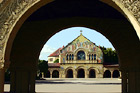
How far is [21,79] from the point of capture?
36.4 ft

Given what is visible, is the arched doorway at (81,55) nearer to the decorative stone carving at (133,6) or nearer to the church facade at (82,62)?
the church facade at (82,62)

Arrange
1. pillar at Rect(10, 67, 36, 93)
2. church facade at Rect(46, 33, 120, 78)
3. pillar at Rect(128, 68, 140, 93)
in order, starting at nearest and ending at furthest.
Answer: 1. pillar at Rect(128, 68, 140, 93)
2. pillar at Rect(10, 67, 36, 93)
3. church facade at Rect(46, 33, 120, 78)

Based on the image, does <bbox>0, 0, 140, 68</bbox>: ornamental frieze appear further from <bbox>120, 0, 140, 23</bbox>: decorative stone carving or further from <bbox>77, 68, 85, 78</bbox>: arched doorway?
<bbox>77, 68, 85, 78</bbox>: arched doorway

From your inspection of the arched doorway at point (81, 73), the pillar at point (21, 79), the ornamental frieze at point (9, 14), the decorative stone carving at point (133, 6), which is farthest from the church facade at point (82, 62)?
the decorative stone carving at point (133, 6)

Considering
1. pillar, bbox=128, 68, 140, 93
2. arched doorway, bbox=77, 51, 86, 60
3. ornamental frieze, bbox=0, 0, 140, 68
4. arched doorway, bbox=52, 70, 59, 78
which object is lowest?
arched doorway, bbox=52, 70, 59, 78

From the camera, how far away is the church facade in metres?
53.2

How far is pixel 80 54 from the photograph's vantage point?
5434 centimetres

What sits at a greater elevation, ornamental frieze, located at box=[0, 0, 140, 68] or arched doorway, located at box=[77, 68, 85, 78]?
ornamental frieze, located at box=[0, 0, 140, 68]

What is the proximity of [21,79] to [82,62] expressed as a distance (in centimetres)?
4341

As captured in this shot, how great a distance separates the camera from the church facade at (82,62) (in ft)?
175

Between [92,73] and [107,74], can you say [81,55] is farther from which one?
[107,74]

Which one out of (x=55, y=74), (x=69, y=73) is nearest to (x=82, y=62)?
(x=69, y=73)

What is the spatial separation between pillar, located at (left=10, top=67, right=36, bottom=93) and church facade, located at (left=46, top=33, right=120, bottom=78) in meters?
42.0

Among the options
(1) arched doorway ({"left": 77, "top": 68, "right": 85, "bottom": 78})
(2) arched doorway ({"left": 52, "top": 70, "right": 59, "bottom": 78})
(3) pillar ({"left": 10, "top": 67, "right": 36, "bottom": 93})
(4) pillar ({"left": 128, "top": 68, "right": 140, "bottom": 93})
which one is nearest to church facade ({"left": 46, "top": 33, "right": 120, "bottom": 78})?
(1) arched doorway ({"left": 77, "top": 68, "right": 85, "bottom": 78})
